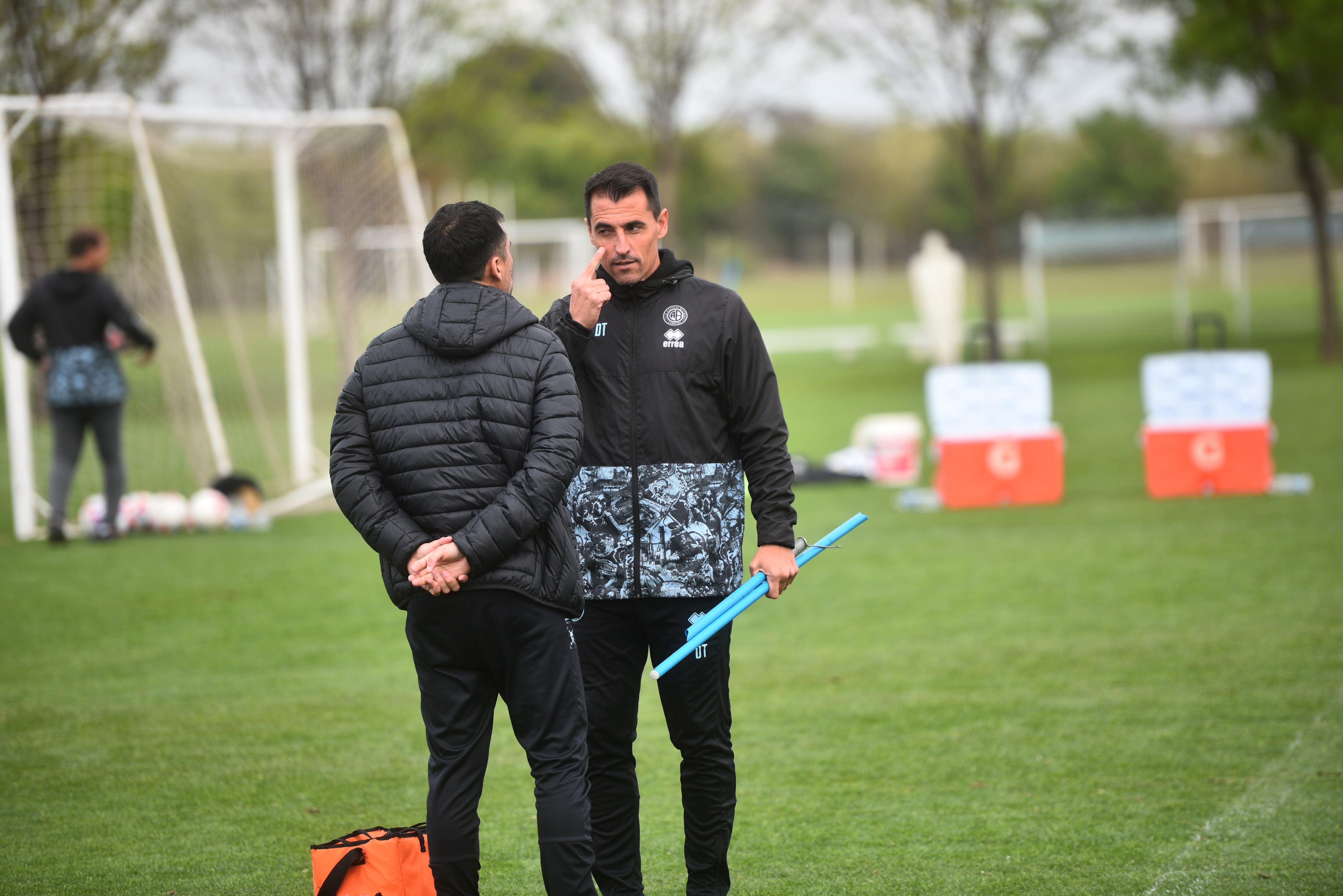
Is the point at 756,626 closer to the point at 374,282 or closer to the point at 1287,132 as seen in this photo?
the point at 374,282

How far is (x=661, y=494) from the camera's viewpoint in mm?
3352

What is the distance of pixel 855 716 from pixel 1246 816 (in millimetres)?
1606

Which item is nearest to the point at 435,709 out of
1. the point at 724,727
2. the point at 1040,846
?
the point at 724,727

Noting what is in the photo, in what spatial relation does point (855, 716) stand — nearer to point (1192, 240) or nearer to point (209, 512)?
point (209, 512)

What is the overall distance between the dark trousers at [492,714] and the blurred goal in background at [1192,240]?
69.0ft

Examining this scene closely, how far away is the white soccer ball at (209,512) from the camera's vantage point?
33.6 ft

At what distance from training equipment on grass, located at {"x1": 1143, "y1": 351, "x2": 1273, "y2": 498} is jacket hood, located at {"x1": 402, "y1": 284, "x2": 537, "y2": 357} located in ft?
26.3

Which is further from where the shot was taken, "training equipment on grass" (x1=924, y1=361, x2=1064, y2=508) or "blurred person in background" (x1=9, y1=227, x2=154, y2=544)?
"training equipment on grass" (x1=924, y1=361, x2=1064, y2=508)

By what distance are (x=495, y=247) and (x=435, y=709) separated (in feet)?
3.55

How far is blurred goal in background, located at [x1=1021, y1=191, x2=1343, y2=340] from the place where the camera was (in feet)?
81.5

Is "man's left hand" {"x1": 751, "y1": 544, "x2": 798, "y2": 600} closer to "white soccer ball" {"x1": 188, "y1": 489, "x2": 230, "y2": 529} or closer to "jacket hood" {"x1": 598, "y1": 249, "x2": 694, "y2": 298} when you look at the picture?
"jacket hood" {"x1": 598, "y1": 249, "x2": 694, "y2": 298}

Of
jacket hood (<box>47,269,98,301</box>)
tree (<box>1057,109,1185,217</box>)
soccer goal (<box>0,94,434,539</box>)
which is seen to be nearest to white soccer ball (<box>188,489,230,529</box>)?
soccer goal (<box>0,94,434,539</box>)

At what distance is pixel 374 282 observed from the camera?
15.9 m

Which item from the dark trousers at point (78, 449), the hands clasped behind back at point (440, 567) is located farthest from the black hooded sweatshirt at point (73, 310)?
the hands clasped behind back at point (440, 567)
